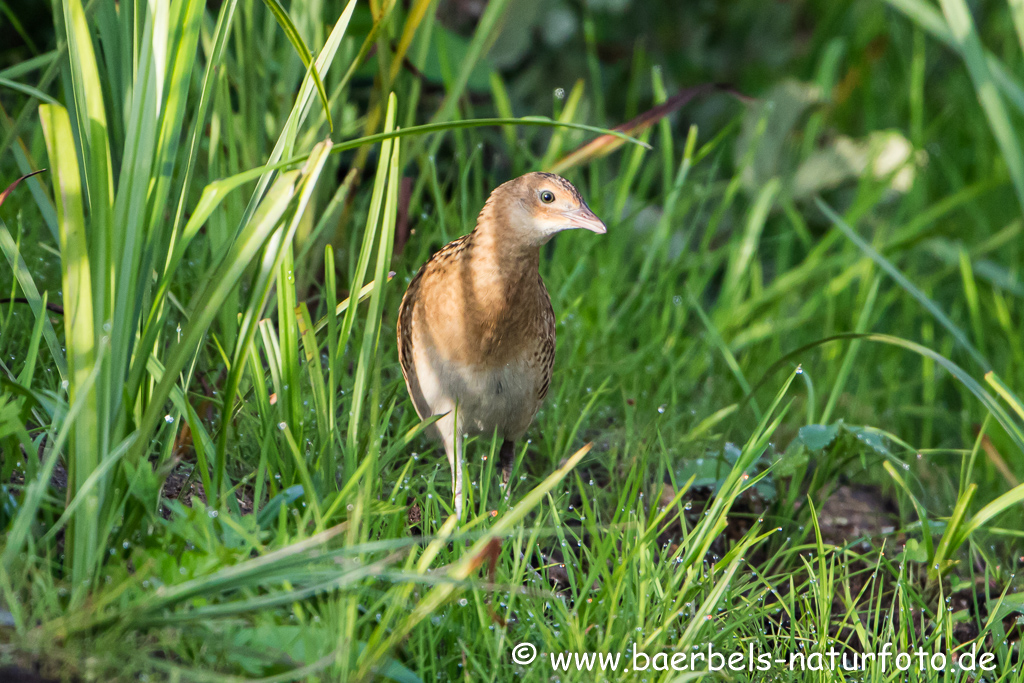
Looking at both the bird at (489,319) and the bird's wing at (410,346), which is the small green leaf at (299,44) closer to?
the bird at (489,319)

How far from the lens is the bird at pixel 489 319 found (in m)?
2.04

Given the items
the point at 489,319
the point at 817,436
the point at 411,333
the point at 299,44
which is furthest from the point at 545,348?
the point at 299,44

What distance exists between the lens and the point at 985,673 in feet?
6.53

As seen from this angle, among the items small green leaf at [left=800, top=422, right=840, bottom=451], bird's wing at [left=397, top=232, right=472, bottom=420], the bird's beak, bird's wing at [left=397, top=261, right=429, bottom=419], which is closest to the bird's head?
the bird's beak

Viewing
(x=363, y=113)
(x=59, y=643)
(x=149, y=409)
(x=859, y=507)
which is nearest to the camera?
(x=59, y=643)

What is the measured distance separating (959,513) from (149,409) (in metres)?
1.76

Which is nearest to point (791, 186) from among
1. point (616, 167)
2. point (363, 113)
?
point (616, 167)

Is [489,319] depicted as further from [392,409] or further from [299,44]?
[299,44]

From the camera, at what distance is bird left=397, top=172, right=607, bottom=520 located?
2039 millimetres

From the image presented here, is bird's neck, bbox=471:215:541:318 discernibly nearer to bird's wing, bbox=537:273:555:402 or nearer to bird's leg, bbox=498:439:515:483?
bird's wing, bbox=537:273:555:402

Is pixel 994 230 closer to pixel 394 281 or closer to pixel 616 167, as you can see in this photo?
pixel 616 167
